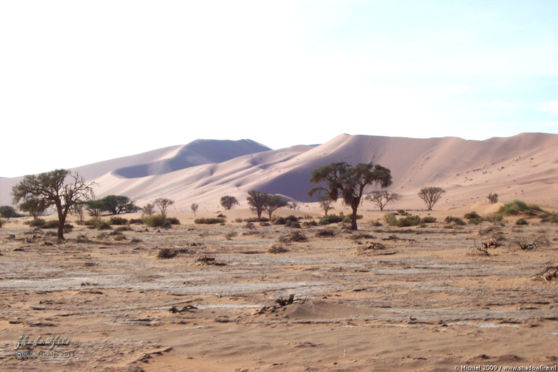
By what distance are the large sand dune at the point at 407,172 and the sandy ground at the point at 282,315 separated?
6936 centimetres

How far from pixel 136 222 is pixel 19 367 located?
5003 cm

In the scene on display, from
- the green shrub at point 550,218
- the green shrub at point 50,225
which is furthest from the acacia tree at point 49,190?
the green shrub at point 550,218

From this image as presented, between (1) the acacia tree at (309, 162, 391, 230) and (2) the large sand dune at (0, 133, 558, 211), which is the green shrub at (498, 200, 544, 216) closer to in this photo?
(1) the acacia tree at (309, 162, 391, 230)

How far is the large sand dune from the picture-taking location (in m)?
92.1

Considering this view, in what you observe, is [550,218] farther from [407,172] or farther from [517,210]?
A: [407,172]

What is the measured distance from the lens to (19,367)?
589cm

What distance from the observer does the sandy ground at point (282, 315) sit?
6.20 meters

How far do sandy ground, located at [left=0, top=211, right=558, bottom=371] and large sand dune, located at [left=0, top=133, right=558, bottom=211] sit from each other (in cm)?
6936

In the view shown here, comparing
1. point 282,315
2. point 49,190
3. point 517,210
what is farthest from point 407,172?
point 282,315

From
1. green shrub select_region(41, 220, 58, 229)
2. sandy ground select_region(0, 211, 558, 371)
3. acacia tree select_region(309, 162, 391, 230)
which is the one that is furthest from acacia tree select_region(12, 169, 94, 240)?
green shrub select_region(41, 220, 58, 229)

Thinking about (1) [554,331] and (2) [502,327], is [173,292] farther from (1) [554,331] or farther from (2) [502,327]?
(1) [554,331]

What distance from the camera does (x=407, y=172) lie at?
126438 mm

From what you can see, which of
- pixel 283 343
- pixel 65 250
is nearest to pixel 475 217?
pixel 65 250

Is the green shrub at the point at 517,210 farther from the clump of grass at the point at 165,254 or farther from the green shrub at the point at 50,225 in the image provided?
the green shrub at the point at 50,225
